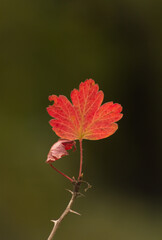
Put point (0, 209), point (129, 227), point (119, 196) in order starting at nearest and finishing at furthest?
point (0, 209) → point (129, 227) → point (119, 196)

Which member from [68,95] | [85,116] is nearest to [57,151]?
[85,116]

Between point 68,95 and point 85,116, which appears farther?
point 68,95

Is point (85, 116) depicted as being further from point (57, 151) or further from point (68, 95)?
point (68, 95)

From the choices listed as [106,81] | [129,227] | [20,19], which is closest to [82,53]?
[106,81]

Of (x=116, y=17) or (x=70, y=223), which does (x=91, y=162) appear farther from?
(x=116, y=17)

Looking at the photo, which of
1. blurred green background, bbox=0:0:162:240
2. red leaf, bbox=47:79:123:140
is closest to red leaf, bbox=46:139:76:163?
red leaf, bbox=47:79:123:140

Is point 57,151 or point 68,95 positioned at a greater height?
point 68,95

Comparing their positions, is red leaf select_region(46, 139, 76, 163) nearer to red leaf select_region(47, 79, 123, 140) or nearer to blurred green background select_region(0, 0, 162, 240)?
red leaf select_region(47, 79, 123, 140)
